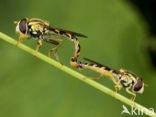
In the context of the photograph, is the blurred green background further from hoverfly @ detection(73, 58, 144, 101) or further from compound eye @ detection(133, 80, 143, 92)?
compound eye @ detection(133, 80, 143, 92)

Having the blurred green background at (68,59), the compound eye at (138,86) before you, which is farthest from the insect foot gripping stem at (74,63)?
the blurred green background at (68,59)

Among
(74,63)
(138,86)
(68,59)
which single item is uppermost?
(68,59)

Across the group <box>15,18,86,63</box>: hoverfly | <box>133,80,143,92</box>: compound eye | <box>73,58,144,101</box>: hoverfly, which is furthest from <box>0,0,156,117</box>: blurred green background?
<box>133,80,143,92</box>: compound eye

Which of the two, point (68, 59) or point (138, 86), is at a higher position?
point (68, 59)

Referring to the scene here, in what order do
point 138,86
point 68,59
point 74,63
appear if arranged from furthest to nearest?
point 68,59, point 74,63, point 138,86

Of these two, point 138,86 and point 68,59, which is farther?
point 68,59

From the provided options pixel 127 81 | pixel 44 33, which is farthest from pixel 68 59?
pixel 127 81

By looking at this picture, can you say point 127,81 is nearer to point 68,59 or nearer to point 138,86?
point 138,86

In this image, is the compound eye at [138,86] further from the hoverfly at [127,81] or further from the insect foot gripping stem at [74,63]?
the insect foot gripping stem at [74,63]
